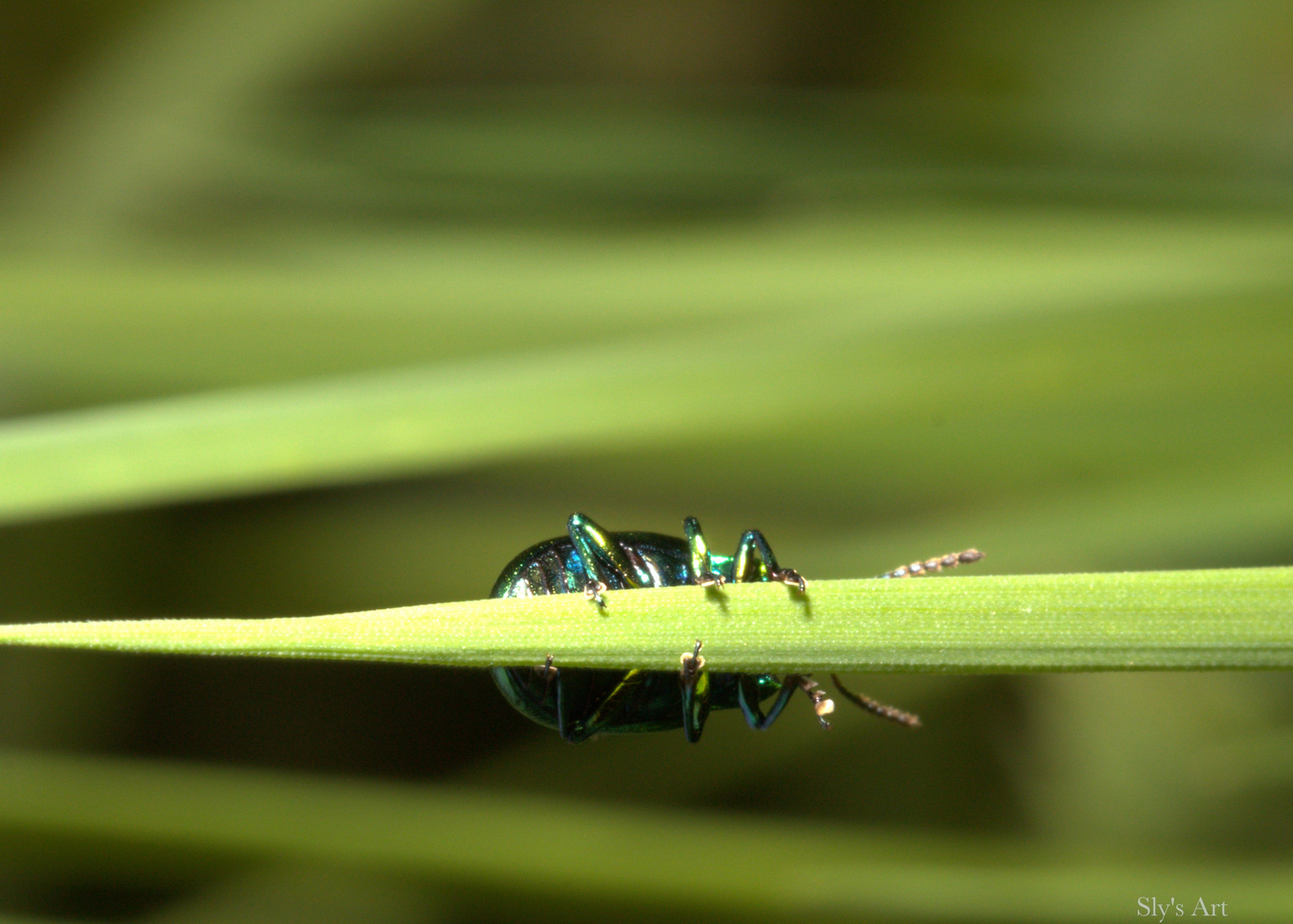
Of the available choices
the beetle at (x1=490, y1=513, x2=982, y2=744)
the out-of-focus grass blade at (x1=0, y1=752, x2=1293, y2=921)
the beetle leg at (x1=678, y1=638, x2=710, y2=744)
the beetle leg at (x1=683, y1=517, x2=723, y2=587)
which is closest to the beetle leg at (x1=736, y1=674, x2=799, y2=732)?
the beetle at (x1=490, y1=513, x2=982, y2=744)

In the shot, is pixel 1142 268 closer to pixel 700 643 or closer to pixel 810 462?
pixel 810 462

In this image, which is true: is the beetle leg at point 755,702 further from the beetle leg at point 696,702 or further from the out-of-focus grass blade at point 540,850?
the out-of-focus grass blade at point 540,850

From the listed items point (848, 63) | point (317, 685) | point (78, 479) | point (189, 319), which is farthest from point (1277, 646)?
point (848, 63)

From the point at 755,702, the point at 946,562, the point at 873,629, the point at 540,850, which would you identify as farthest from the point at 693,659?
the point at 540,850

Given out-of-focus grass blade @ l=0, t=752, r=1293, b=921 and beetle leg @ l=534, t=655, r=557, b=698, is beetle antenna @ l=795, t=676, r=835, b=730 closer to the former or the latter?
beetle leg @ l=534, t=655, r=557, b=698

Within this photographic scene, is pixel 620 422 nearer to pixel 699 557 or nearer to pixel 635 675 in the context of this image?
pixel 699 557

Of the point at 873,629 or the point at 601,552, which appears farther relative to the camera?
the point at 601,552

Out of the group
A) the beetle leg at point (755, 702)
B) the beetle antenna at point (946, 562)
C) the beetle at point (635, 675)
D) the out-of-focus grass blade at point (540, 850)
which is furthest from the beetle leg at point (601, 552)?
the out-of-focus grass blade at point (540, 850)
